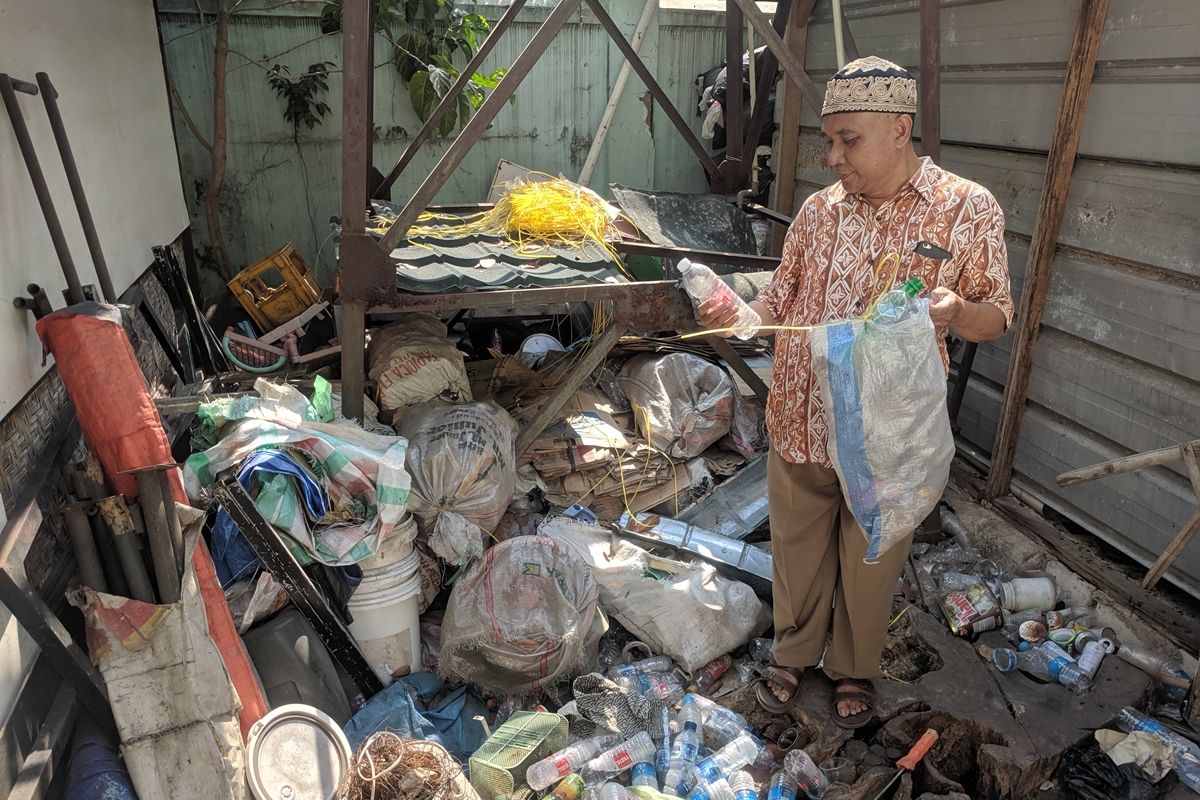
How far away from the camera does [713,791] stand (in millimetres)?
2521

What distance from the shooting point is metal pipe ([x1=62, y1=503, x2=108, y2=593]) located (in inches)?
83.0

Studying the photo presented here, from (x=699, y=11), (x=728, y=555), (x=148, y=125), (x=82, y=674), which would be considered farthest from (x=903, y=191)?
(x=699, y=11)

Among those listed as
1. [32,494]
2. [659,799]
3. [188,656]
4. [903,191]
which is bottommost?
[659,799]

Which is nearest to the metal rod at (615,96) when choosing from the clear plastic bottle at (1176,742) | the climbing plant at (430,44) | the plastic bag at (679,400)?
the climbing plant at (430,44)

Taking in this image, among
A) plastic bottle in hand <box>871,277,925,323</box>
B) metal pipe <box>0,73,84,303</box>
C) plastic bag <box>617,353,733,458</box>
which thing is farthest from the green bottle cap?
metal pipe <box>0,73,84,303</box>

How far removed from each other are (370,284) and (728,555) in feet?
6.34

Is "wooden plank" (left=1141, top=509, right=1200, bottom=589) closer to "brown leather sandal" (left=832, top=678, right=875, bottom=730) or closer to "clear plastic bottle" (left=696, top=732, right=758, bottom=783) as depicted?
"brown leather sandal" (left=832, top=678, right=875, bottom=730)

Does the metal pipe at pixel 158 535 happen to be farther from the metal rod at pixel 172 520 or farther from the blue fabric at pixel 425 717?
the blue fabric at pixel 425 717

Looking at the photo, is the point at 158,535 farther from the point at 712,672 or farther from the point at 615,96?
the point at 615,96

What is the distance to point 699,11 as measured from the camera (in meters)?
7.20

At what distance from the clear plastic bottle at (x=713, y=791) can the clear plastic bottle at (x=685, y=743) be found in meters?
0.09

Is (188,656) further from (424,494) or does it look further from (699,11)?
(699,11)

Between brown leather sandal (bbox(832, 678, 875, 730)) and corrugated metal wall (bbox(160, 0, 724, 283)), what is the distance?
5448 millimetres

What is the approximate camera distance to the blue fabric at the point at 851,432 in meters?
2.15
